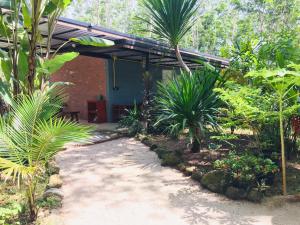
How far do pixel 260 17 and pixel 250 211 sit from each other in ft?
75.1

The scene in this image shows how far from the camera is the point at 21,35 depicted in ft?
16.5

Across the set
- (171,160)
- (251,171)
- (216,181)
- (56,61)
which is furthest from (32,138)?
(171,160)

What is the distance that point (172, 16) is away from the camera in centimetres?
736

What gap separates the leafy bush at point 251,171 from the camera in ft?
13.7

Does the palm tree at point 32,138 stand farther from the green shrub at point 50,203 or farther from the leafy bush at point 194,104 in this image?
the leafy bush at point 194,104

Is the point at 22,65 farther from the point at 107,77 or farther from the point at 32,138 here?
the point at 107,77


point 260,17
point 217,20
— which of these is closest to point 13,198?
point 260,17

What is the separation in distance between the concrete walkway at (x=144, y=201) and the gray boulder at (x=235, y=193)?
89 millimetres

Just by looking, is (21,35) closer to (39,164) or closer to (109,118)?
(39,164)

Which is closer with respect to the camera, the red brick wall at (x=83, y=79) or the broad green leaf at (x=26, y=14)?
the broad green leaf at (x=26, y=14)

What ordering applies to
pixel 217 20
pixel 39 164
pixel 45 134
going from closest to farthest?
pixel 45 134 → pixel 39 164 → pixel 217 20

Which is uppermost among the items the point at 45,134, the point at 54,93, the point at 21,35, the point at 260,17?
the point at 260,17

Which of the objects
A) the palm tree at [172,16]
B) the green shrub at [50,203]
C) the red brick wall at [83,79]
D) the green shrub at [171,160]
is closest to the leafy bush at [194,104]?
the green shrub at [171,160]

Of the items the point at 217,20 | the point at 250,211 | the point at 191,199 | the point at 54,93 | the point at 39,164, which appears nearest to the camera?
the point at 39,164
